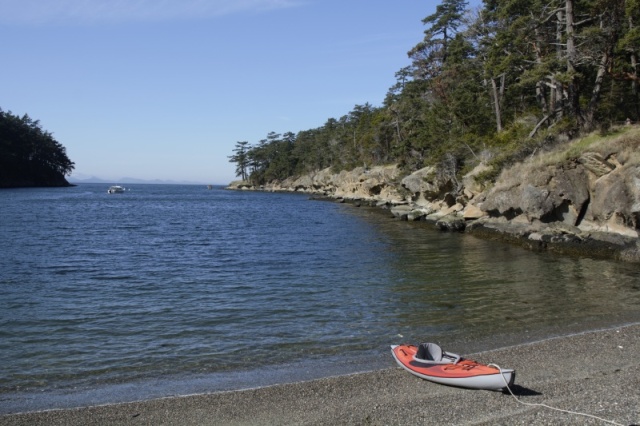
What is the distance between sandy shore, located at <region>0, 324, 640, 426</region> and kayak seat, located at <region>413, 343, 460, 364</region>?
44 centimetres

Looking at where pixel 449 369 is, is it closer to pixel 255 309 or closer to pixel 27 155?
pixel 255 309

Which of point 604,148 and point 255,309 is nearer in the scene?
point 255,309

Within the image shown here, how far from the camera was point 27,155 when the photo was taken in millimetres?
142125

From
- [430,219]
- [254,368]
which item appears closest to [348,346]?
[254,368]

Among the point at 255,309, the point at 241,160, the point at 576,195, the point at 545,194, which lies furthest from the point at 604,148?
the point at 241,160

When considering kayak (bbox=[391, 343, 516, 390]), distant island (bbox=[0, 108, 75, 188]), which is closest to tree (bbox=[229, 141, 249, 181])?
distant island (bbox=[0, 108, 75, 188])

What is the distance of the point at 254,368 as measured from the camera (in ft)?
36.6

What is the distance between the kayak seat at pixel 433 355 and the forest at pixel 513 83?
23.9 metres

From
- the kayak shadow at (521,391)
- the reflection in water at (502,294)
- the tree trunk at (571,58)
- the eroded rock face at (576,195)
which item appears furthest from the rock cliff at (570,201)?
the kayak shadow at (521,391)

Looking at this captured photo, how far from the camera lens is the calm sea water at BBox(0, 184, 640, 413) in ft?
36.0

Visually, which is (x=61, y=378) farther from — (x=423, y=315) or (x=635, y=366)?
(x=635, y=366)

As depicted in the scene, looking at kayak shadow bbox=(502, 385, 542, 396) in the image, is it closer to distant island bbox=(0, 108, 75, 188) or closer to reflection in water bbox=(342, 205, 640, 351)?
reflection in water bbox=(342, 205, 640, 351)

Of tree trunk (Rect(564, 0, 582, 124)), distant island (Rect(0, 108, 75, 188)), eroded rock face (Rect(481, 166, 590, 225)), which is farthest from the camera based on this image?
distant island (Rect(0, 108, 75, 188))

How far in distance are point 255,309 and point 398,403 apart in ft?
27.2
